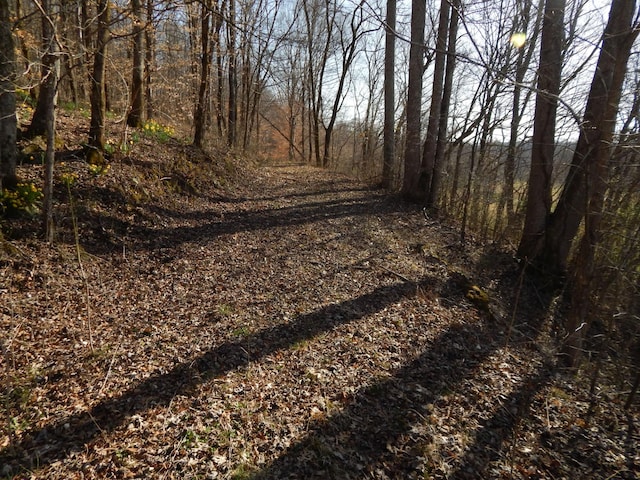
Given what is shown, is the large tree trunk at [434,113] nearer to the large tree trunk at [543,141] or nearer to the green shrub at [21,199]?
the large tree trunk at [543,141]

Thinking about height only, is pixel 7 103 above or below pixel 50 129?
above

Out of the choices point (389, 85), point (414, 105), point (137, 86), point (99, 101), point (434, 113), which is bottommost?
point (99, 101)

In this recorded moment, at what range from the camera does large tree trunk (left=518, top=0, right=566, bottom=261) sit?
5.66 metres

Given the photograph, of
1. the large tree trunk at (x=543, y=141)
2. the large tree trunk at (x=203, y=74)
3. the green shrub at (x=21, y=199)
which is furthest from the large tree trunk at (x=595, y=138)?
the large tree trunk at (x=203, y=74)

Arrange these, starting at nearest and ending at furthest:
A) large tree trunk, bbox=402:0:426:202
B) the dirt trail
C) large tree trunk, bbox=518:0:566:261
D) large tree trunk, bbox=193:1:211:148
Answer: the dirt trail → large tree trunk, bbox=518:0:566:261 → large tree trunk, bbox=193:1:211:148 → large tree trunk, bbox=402:0:426:202

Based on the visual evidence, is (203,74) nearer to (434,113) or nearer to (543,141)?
(434,113)

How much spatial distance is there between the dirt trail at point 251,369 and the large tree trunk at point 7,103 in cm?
124

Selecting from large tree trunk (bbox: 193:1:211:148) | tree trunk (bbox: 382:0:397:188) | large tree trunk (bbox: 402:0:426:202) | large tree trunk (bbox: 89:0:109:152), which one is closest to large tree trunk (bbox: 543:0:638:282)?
large tree trunk (bbox: 402:0:426:202)

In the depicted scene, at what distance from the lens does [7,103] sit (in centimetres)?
406

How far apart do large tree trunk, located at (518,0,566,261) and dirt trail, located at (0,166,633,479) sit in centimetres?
149

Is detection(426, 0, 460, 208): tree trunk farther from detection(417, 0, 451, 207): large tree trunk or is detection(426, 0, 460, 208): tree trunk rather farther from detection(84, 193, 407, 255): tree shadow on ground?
detection(84, 193, 407, 255): tree shadow on ground

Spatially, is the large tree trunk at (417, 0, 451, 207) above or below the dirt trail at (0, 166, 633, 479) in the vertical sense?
above

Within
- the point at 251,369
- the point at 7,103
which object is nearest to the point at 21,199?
the point at 7,103

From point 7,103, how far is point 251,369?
4.36 metres
